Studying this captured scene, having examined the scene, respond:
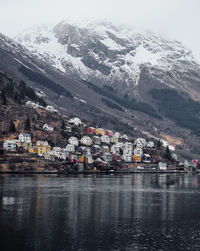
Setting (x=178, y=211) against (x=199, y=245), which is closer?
(x=199, y=245)

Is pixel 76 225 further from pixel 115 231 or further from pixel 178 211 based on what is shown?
pixel 178 211

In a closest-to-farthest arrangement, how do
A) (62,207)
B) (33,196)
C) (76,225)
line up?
1. (76,225)
2. (62,207)
3. (33,196)

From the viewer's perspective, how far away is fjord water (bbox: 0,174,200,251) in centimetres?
7150

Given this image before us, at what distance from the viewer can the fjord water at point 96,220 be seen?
71.5 metres

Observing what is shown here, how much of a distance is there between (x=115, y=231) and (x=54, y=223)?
1200 cm

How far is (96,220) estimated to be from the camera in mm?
89688

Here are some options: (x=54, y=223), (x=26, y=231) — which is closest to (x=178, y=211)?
(x=54, y=223)

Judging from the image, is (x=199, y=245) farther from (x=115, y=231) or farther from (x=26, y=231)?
(x=26, y=231)

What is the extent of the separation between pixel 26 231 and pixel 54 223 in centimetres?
830

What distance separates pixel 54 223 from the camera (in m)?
85.0

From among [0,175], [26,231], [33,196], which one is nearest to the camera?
[26,231]

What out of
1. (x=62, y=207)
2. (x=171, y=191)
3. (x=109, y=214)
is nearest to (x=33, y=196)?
(x=62, y=207)

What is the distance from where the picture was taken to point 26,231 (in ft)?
255

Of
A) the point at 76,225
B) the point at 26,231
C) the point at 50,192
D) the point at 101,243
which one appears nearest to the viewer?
the point at 101,243
